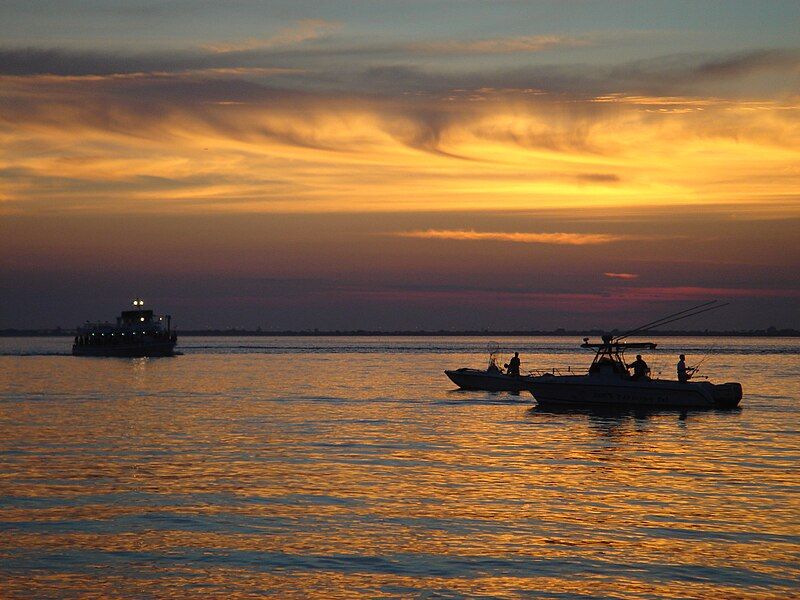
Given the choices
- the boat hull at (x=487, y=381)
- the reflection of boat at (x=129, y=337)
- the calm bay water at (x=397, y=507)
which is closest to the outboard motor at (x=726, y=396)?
the calm bay water at (x=397, y=507)

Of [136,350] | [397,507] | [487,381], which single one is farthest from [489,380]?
[136,350]

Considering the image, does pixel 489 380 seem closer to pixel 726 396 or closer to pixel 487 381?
pixel 487 381

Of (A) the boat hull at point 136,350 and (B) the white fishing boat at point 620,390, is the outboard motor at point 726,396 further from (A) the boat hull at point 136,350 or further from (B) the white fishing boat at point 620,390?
(A) the boat hull at point 136,350

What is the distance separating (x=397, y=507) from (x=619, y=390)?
3092cm

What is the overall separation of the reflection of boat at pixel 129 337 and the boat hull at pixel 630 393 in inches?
4186

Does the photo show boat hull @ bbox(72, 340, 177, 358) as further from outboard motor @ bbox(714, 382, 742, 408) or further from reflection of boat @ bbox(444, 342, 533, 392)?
outboard motor @ bbox(714, 382, 742, 408)

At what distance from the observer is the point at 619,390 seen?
51750 millimetres

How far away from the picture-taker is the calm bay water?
1689 cm

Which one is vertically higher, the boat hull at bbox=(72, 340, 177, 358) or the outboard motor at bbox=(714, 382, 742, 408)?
the outboard motor at bbox=(714, 382, 742, 408)

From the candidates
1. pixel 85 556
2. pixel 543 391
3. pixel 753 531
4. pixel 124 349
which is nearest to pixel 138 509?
pixel 85 556

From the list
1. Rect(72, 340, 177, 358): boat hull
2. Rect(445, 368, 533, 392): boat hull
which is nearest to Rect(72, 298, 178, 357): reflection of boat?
Rect(72, 340, 177, 358): boat hull

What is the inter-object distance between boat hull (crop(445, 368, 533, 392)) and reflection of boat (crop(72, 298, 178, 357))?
90.1 metres

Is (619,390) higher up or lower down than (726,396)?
higher up

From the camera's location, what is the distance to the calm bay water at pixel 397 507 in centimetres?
1689
